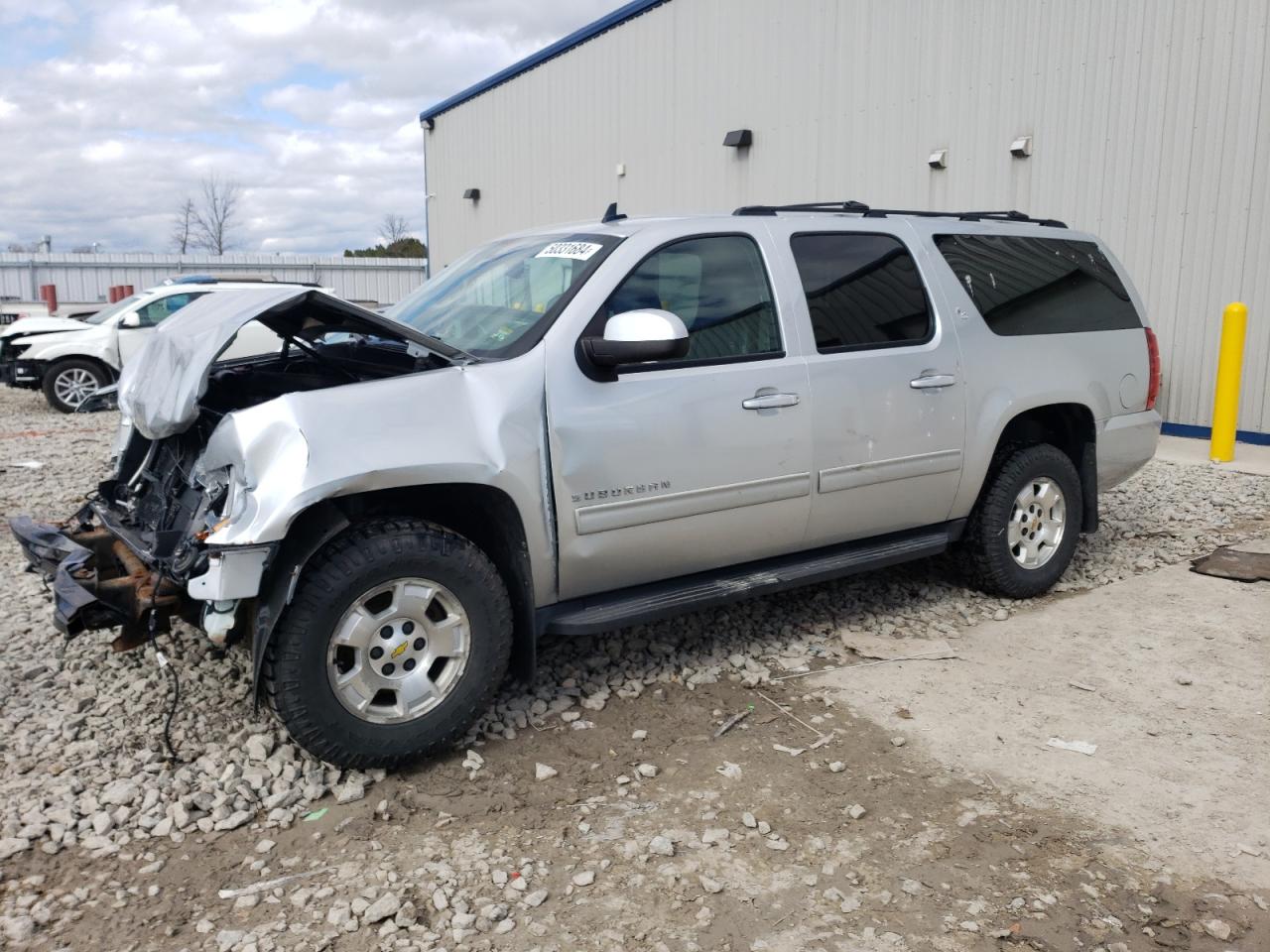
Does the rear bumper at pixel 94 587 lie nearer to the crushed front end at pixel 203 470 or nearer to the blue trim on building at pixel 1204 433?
the crushed front end at pixel 203 470

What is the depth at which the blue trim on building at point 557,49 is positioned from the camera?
53.7 ft

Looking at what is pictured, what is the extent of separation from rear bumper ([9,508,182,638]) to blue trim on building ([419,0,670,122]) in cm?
1426

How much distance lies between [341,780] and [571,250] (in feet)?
7.15

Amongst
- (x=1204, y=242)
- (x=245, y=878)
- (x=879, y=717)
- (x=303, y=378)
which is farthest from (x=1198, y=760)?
(x=1204, y=242)

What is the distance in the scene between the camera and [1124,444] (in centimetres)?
556

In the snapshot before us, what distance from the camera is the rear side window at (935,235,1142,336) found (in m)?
5.03

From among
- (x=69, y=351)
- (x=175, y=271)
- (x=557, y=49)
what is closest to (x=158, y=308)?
(x=69, y=351)

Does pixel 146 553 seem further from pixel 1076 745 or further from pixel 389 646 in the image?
pixel 1076 745

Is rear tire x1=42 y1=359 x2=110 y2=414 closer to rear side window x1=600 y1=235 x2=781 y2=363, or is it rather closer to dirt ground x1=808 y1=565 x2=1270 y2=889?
rear side window x1=600 y1=235 x2=781 y2=363

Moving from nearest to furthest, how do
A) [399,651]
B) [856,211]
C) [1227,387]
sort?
[399,651], [856,211], [1227,387]

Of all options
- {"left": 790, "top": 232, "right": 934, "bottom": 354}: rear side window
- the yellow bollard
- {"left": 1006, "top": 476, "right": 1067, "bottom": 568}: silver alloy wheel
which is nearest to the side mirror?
{"left": 790, "top": 232, "right": 934, "bottom": 354}: rear side window

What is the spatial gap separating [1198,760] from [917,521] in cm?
157

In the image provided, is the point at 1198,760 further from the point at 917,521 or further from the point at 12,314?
the point at 12,314

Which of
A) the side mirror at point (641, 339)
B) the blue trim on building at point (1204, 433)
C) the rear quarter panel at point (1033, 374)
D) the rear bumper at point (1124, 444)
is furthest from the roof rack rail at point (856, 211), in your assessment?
the blue trim on building at point (1204, 433)
